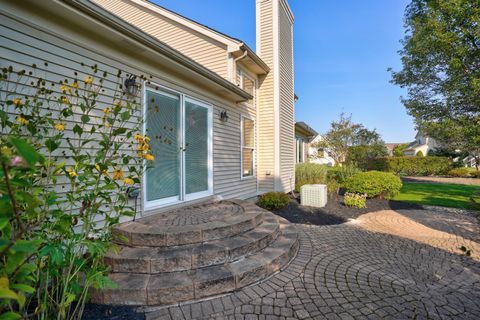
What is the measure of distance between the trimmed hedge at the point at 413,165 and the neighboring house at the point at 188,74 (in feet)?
45.4

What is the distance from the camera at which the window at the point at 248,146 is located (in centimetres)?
729

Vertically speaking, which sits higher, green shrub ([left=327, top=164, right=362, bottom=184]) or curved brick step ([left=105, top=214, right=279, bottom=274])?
green shrub ([left=327, top=164, right=362, bottom=184])

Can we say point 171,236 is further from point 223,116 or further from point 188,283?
point 223,116

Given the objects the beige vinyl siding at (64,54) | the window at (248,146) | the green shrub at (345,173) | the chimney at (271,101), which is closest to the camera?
the beige vinyl siding at (64,54)

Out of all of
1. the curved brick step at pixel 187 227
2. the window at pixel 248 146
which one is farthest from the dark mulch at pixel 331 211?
the curved brick step at pixel 187 227

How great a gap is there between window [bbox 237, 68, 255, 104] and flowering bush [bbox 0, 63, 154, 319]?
4337mm

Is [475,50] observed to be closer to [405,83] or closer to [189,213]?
[405,83]

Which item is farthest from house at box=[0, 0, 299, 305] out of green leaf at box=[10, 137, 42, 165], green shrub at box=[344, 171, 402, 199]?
green shrub at box=[344, 171, 402, 199]

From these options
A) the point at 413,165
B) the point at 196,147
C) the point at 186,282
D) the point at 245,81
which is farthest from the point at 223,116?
the point at 413,165

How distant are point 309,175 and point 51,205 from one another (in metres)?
8.78

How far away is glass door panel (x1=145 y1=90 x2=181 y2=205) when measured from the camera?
3.87m

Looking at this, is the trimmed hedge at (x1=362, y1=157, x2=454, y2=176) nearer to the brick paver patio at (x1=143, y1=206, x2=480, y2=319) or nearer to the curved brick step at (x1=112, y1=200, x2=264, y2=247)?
the brick paver patio at (x1=143, y1=206, x2=480, y2=319)

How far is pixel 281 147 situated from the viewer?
27.0ft

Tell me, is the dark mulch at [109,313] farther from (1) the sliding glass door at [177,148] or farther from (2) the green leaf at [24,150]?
(2) the green leaf at [24,150]
